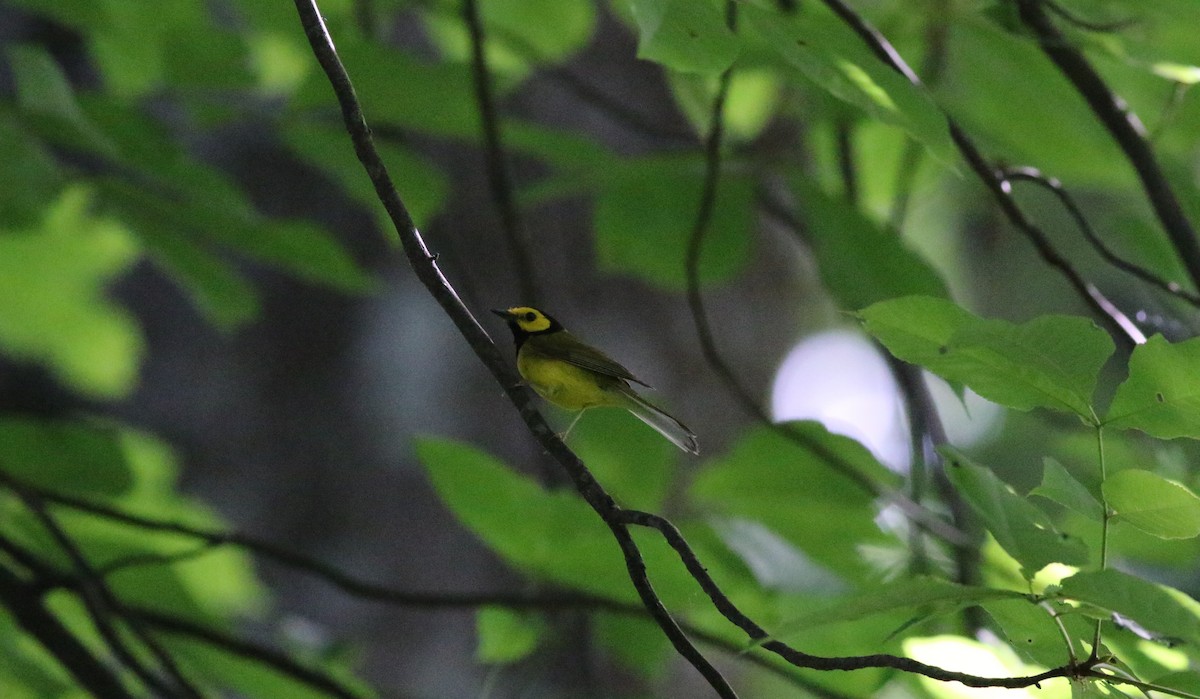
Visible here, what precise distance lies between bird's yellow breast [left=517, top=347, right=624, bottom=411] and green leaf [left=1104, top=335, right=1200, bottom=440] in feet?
4.27

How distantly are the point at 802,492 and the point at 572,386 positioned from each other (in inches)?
23.0

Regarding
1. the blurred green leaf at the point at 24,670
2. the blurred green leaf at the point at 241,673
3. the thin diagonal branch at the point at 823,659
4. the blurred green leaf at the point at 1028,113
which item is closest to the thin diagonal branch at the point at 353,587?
the blurred green leaf at the point at 24,670

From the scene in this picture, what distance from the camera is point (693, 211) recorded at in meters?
2.94

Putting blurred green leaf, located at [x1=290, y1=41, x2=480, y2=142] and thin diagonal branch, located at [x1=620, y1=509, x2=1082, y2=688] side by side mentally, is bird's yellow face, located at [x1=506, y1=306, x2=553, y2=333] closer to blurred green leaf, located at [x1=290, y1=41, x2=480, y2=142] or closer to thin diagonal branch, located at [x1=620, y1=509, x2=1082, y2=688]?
blurred green leaf, located at [x1=290, y1=41, x2=480, y2=142]

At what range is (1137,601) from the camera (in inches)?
42.4

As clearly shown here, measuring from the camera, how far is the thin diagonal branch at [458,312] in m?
1.33

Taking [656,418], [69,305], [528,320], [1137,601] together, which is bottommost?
[1137,601]

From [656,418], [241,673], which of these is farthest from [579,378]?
[241,673]

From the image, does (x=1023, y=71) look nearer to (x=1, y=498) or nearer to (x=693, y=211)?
(x=693, y=211)

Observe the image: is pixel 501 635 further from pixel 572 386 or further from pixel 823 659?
pixel 823 659

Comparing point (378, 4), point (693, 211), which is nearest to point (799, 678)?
point (693, 211)

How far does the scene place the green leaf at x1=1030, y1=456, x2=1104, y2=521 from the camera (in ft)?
3.96

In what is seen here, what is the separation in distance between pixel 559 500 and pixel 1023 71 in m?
1.68

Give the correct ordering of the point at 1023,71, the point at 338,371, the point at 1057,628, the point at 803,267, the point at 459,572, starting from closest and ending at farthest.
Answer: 1. the point at 1057,628
2. the point at 1023,71
3. the point at 459,572
4. the point at 338,371
5. the point at 803,267
